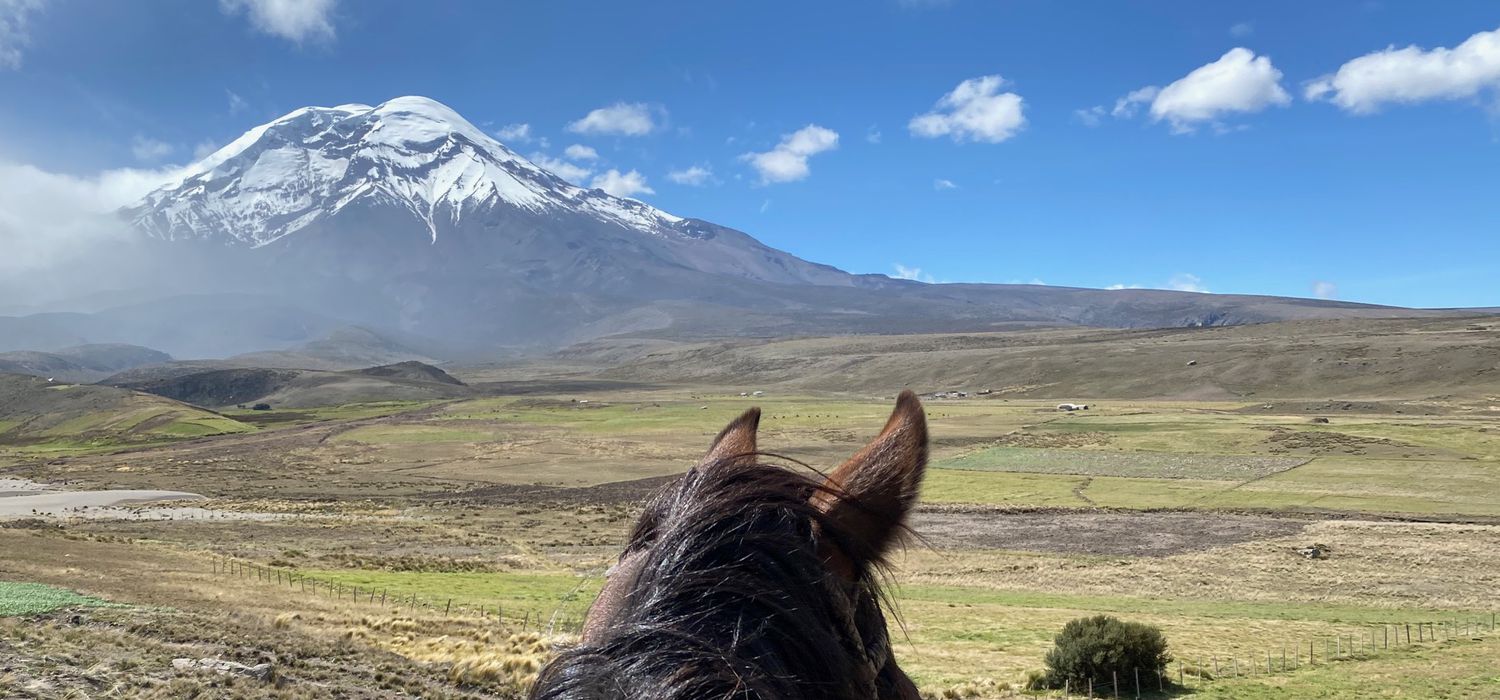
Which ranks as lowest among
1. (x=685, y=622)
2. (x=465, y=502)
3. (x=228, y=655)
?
(x=465, y=502)

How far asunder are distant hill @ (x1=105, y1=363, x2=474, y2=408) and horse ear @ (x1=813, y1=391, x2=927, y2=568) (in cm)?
14726

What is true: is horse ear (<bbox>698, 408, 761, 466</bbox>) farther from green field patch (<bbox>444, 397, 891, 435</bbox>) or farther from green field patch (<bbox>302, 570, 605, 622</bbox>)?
green field patch (<bbox>444, 397, 891, 435</bbox>)

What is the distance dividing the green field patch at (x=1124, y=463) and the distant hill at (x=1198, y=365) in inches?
1928

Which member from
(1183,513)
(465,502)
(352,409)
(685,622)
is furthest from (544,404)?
(685,622)

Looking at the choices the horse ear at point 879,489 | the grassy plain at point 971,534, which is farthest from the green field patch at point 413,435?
the horse ear at point 879,489

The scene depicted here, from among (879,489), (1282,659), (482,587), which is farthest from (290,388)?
(879,489)

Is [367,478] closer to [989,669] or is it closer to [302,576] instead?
[302,576]

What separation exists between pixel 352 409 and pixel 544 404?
26.9 m

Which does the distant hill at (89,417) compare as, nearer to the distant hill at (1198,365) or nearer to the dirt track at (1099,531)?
the dirt track at (1099,531)

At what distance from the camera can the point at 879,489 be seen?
1.99 meters

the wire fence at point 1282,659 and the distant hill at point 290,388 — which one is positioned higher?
the distant hill at point 290,388

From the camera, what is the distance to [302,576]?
2541 centimetres

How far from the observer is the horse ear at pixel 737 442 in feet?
6.73

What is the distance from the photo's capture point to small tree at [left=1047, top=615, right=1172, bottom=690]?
50.1 ft
